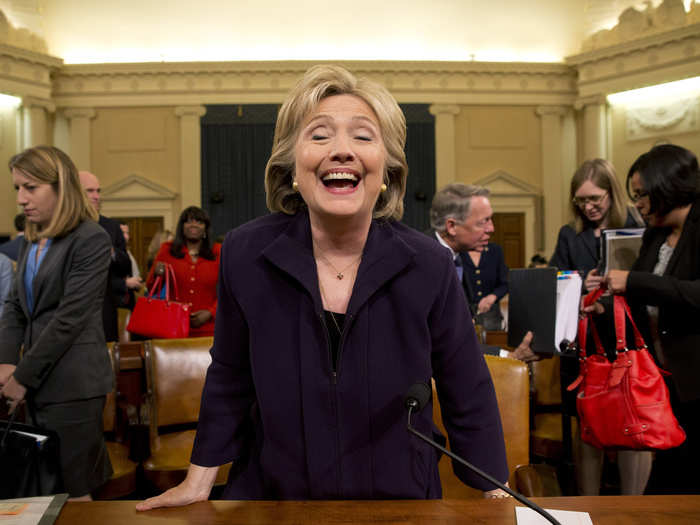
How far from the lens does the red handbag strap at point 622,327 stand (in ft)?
7.79

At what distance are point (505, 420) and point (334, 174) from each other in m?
1.07

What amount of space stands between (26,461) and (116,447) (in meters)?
1.16

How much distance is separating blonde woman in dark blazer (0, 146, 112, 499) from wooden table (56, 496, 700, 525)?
3.98 feet

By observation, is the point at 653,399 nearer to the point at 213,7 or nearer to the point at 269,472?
the point at 269,472

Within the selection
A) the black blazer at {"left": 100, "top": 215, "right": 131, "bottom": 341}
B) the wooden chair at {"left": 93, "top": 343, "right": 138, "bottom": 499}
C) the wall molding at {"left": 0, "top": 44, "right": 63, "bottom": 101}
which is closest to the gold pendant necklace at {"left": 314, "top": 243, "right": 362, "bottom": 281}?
the wooden chair at {"left": 93, "top": 343, "right": 138, "bottom": 499}

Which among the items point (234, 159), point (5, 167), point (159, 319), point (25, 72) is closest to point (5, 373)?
point (159, 319)

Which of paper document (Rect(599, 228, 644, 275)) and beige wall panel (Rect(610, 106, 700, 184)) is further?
beige wall panel (Rect(610, 106, 700, 184))

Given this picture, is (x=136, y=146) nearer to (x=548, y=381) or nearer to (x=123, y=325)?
(x=123, y=325)

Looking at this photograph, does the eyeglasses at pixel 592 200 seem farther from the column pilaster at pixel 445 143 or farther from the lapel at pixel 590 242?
the column pilaster at pixel 445 143

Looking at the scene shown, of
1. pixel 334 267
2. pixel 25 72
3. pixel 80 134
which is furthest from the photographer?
pixel 80 134

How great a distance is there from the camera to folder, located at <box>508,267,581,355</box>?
268 cm

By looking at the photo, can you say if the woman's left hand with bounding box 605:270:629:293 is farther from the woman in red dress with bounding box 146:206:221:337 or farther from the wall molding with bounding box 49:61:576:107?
the wall molding with bounding box 49:61:576:107

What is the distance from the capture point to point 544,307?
270cm

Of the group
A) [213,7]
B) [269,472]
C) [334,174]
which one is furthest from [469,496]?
[213,7]
